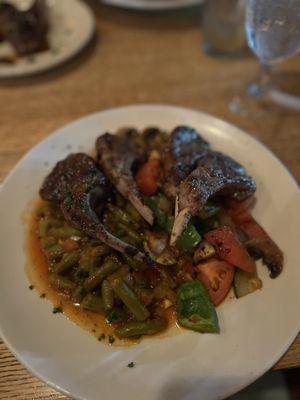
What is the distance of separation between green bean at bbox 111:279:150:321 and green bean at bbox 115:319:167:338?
3 cm

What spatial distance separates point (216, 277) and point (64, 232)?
682 millimetres

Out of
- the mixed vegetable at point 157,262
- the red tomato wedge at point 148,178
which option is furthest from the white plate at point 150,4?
the mixed vegetable at point 157,262

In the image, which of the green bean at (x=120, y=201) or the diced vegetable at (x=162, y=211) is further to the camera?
the green bean at (x=120, y=201)

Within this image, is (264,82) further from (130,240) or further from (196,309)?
(196,309)

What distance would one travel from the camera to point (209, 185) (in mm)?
1692

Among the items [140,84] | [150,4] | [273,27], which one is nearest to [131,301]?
[273,27]

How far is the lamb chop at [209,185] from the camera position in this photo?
1.62 metres

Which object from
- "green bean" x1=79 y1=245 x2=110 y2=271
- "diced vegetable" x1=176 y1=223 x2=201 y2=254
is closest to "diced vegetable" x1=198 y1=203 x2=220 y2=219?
"diced vegetable" x1=176 y1=223 x2=201 y2=254

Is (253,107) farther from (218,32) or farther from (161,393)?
(161,393)

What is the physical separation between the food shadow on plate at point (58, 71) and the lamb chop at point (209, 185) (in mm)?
1353

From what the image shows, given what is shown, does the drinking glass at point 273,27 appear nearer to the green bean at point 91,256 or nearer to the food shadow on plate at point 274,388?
the green bean at point 91,256

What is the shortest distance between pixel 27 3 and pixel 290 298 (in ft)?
9.20


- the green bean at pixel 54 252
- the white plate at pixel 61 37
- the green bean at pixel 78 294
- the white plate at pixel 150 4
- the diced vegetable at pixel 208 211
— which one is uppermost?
the white plate at pixel 150 4

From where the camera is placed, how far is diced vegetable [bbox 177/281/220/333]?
1.50 meters
